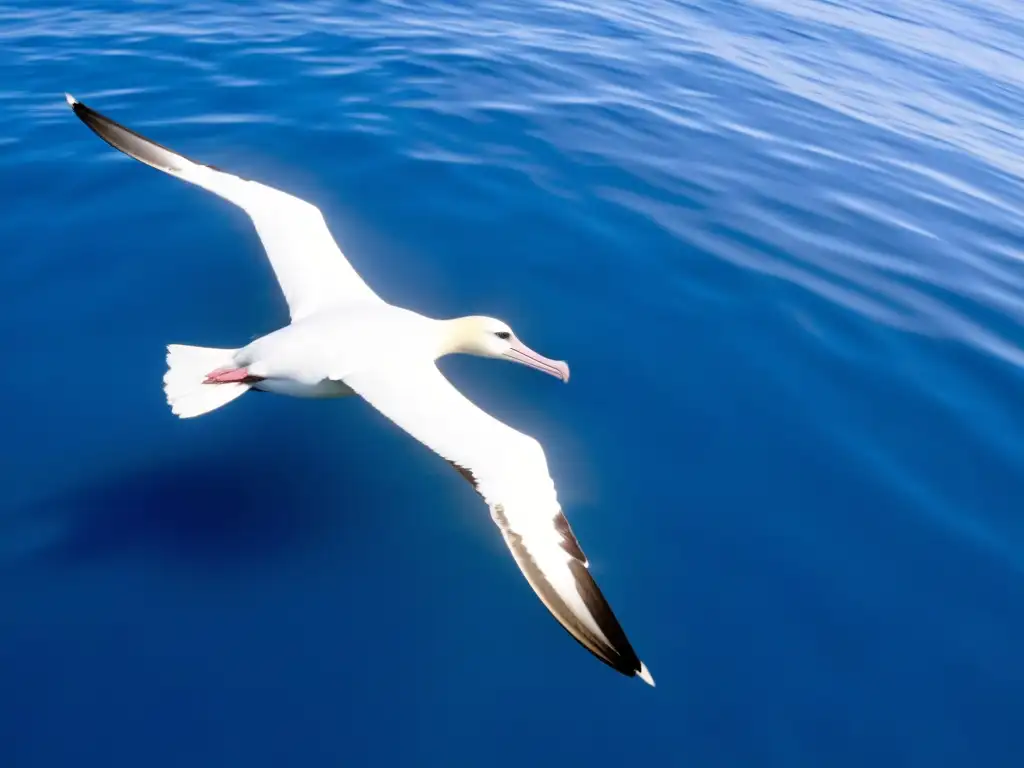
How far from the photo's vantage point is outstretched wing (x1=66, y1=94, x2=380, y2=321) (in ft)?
23.9

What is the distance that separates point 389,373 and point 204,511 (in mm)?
1887

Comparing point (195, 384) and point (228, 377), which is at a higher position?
point (228, 377)

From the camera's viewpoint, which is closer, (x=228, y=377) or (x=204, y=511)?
(x=204, y=511)

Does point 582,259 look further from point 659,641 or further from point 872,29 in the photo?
point 872,29

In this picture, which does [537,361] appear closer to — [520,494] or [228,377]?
[520,494]

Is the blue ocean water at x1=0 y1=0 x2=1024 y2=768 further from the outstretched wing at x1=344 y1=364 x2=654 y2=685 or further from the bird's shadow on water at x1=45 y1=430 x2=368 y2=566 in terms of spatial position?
the outstretched wing at x1=344 y1=364 x2=654 y2=685

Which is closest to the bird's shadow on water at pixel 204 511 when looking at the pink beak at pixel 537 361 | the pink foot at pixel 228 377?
the pink foot at pixel 228 377

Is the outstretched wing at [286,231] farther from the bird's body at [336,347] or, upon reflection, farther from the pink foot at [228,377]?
the pink foot at [228,377]

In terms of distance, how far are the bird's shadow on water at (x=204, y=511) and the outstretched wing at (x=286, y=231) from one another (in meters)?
1.73

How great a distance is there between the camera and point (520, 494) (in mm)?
4922

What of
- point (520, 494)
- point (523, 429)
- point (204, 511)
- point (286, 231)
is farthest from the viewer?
point (286, 231)

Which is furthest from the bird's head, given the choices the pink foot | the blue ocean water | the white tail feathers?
the white tail feathers

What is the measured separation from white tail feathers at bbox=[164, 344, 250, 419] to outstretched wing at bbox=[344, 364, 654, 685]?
123cm

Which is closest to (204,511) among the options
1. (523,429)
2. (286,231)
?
(523,429)
